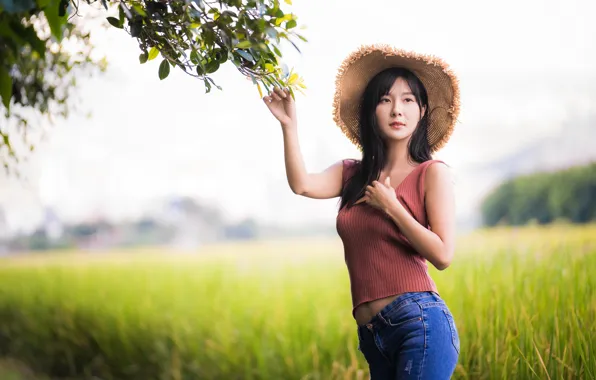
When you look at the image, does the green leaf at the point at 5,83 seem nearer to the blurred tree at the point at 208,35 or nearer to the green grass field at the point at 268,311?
the blurred tree at the point at 208,35

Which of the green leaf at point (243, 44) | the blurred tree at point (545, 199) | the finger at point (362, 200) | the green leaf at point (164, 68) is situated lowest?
the blurred tree at point (545, 199)

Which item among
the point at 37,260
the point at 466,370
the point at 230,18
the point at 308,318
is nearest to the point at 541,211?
the point at 308,318

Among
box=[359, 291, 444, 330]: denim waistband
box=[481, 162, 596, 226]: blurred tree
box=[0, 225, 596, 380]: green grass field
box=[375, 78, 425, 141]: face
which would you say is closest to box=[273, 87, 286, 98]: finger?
box=[375, 78, 425, 141]: face

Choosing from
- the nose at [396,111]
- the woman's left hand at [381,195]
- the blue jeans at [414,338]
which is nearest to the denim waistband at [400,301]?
the blue jeans at [414,338]

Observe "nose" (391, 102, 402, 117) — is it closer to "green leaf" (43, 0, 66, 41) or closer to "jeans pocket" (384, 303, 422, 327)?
"jeans pocket" (384, 303, 422, 327)

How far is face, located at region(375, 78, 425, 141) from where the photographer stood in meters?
1.75

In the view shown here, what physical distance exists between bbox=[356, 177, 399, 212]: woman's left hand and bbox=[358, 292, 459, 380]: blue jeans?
0.22 m

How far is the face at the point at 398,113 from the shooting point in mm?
1746

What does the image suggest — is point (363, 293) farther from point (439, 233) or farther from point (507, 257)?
point (507, 257)

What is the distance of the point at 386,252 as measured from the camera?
1.65 m

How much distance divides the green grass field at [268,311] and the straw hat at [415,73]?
33.5 inches

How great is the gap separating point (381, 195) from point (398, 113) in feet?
0.84

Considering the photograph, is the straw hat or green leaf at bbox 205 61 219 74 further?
A: the straw hat

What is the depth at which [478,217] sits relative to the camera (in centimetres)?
441
